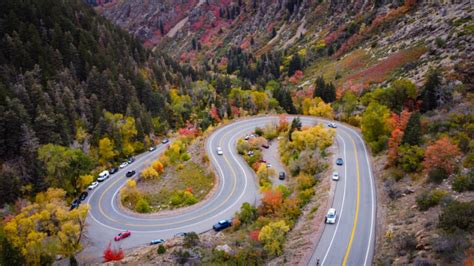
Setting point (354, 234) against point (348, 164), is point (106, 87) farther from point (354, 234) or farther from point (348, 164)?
point (354, 234)

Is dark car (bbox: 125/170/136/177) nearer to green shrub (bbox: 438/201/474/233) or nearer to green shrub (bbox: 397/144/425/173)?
green shrub (bbox: 397/144/425/173)

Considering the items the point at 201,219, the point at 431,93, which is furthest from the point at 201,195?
the point at 431,93

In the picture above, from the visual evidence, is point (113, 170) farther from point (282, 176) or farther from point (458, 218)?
A: point (458, 218)

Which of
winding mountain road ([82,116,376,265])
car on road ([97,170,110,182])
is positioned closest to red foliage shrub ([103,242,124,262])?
winding mountain road ([82,116,376,265])

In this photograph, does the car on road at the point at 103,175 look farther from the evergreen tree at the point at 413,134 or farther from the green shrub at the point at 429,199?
the green shrub at the point at 429,199

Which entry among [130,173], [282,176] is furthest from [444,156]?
→ [130,173]

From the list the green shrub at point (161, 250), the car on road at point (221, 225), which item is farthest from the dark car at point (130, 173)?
the green shrub at point (161, 250)
